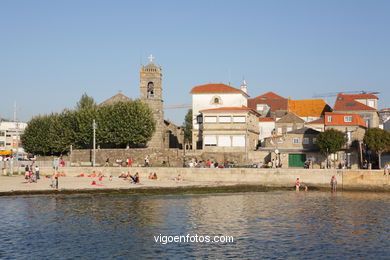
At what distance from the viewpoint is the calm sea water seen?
95.8ft

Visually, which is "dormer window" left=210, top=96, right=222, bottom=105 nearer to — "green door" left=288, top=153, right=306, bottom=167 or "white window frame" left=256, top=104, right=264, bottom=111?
"green door" left=288, top=153, right=306, bottom=167

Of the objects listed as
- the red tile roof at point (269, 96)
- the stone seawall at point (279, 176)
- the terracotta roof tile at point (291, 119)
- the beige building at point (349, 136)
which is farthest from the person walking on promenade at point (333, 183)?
the red tile roof at point (269, 96)

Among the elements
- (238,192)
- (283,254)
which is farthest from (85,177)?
(283,254)

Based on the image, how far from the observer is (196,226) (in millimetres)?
36562

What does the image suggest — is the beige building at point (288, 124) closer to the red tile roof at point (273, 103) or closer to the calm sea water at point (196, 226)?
the red tile roof at point (273, 103)

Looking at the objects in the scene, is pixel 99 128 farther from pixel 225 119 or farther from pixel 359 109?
pixel 359 109

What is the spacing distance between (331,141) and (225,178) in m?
19.7

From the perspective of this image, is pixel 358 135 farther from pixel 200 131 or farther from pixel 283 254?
pixel 283 254

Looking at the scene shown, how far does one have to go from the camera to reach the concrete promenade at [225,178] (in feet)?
187

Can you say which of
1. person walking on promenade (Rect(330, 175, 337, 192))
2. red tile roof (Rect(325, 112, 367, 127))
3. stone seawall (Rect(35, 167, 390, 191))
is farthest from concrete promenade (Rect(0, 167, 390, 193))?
red tile roof (Rect(325, 112, 367, 127))

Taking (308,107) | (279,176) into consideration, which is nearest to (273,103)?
(308,107)

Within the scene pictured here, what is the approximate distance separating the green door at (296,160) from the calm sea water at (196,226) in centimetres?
2268

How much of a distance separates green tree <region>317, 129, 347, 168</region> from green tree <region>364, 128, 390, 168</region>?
454cm

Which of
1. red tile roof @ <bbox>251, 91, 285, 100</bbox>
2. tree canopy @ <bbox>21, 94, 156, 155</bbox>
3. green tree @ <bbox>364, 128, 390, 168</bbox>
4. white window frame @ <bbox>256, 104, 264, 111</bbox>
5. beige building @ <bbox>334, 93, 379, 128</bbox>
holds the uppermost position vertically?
red tile roof @ <bbox>251, 91, 285, 100</bbox>
